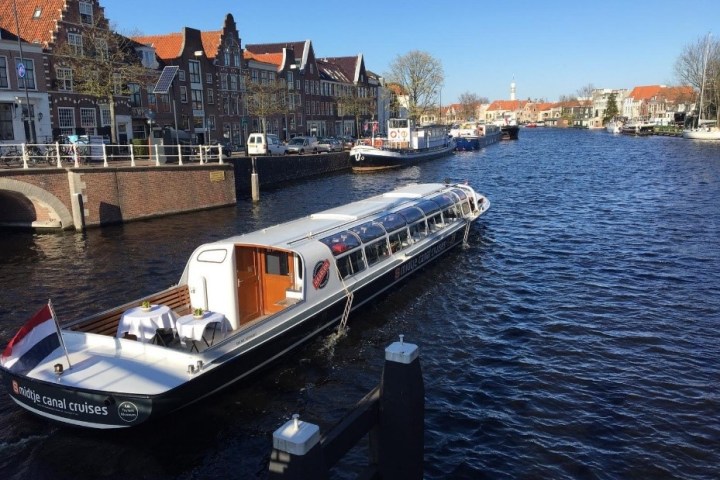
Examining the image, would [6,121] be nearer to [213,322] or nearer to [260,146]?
[260,146]

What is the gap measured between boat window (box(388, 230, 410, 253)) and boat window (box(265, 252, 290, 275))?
478 cm

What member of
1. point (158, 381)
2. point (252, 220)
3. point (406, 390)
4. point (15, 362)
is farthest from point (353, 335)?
point (252, 220)

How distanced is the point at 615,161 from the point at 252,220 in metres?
50.9

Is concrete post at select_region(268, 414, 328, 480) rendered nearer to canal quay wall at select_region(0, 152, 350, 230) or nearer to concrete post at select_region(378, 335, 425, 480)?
concrete post at select_region(378, 335, 425, 480)

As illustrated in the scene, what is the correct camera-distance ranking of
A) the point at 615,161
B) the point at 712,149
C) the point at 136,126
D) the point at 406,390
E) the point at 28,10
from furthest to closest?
the point at 712,149 → the point at 615,161 → the point at 136,126 → the point at 28,10 → the point at 406,390

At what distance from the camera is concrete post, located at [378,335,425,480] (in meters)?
6.27

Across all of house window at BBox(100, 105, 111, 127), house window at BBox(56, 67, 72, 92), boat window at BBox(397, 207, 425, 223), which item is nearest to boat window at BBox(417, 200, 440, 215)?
boat window at BBox(397, 207, 425, 223)

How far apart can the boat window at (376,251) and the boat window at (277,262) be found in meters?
3.19

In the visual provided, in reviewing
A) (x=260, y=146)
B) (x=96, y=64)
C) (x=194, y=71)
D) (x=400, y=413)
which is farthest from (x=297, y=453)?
(x=194, y=71)

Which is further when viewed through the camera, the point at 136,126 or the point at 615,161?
the point at 615,161

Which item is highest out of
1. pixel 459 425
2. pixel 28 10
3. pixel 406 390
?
pixel 28 10

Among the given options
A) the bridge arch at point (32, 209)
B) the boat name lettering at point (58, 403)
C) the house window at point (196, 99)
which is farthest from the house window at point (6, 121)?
the boat name lettering at point (58, 403)

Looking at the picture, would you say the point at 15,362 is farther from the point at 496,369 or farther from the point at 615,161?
the point at 615,161

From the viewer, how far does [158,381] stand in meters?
9.89
